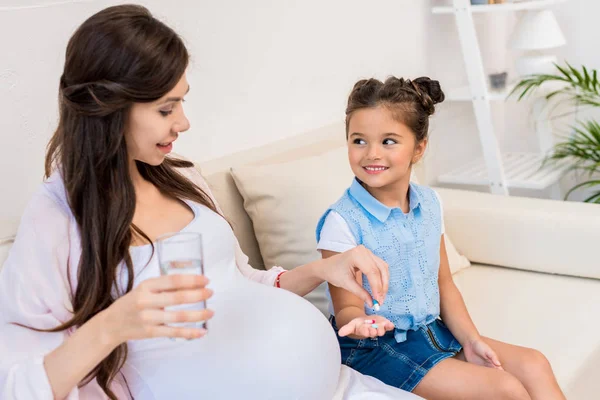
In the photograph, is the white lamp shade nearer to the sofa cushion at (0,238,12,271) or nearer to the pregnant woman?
the pregnant woman

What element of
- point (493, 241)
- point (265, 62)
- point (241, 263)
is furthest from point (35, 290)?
point (493, 241)

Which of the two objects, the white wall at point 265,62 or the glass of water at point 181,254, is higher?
the white wall at point 265,62

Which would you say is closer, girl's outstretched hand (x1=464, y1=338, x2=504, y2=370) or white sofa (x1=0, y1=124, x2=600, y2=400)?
girl's outstretched hand (x1=464, y1=338, x2=504, y2=370)

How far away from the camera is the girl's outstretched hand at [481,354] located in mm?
1687

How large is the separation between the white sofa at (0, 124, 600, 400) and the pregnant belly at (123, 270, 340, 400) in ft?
1.81

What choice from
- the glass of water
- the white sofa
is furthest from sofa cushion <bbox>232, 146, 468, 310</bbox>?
the glass of water

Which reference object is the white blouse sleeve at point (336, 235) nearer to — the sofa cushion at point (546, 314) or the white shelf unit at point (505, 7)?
the sofa cushion at point (546, 314)

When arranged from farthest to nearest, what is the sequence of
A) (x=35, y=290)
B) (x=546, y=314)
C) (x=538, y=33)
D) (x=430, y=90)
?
(x=538, y=33)
(x=546, y=314)
(x=430, y=90)
(x=35, y=290)

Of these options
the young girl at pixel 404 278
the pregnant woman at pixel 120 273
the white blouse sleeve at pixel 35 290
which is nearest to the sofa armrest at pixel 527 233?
the young girl at pixel 404 278

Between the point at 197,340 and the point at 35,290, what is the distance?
28 centimetres

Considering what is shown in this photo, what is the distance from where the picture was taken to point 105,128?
4.23ft

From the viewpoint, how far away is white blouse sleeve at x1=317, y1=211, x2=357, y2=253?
5.55ft

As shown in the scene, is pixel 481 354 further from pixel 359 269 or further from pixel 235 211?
pixel 235 211

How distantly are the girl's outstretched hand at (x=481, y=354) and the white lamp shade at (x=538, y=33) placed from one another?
5.53ft
